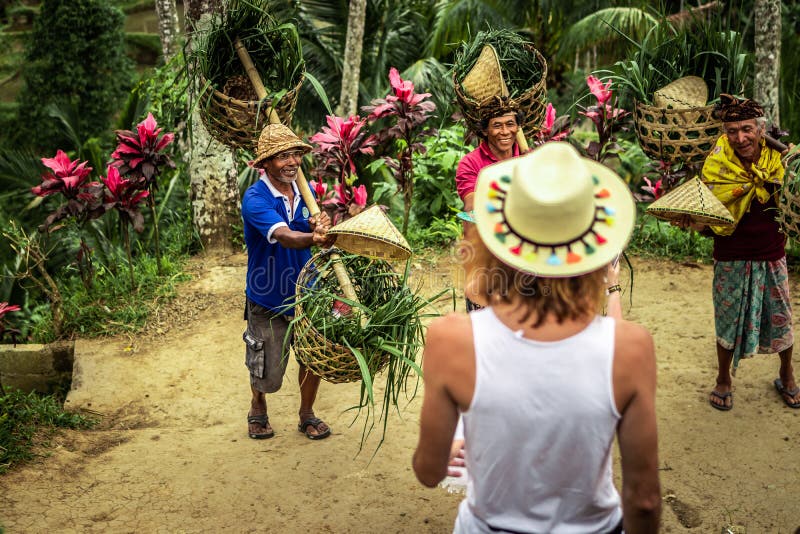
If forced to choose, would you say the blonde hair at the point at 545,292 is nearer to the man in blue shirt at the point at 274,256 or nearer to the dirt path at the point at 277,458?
the dirt path at the point at 277,458

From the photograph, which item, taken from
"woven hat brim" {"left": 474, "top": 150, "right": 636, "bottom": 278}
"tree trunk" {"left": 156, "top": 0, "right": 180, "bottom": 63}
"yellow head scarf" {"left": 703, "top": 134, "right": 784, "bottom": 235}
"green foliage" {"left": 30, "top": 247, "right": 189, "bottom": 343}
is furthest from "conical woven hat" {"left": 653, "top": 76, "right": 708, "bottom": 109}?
"tree trunk" {"left": 156, "top": 0, "right": 180, "bottom": 63}

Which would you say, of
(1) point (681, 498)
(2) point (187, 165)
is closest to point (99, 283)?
(2) point (187, 165)

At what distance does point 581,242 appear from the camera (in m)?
1.67

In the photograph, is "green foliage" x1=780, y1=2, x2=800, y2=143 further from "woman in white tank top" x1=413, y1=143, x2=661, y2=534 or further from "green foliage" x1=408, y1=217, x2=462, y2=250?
"woman in white tank top" x1=413, y1=143, x2=661, y2=534

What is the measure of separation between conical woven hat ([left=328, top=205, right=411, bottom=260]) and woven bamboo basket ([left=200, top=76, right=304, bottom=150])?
821mm

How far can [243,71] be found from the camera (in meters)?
4.03

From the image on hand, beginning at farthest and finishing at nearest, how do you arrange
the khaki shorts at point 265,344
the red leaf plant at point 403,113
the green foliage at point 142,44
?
the green foliage at point 142,44, the red leaf plant at point 403,113, the khaki shorts at point 265,344

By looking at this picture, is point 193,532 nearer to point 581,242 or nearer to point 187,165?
point 581,242

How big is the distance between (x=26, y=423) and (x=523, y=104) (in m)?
3.29

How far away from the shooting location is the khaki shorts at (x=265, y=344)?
13.1 ft

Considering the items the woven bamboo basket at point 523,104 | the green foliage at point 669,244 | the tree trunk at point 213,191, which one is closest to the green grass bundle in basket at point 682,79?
the woven bamboo basket at point 523,104

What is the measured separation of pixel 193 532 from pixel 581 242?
2.45 meters

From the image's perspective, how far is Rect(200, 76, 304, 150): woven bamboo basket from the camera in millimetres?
3795

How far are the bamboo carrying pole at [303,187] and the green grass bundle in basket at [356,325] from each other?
47 millimetres
